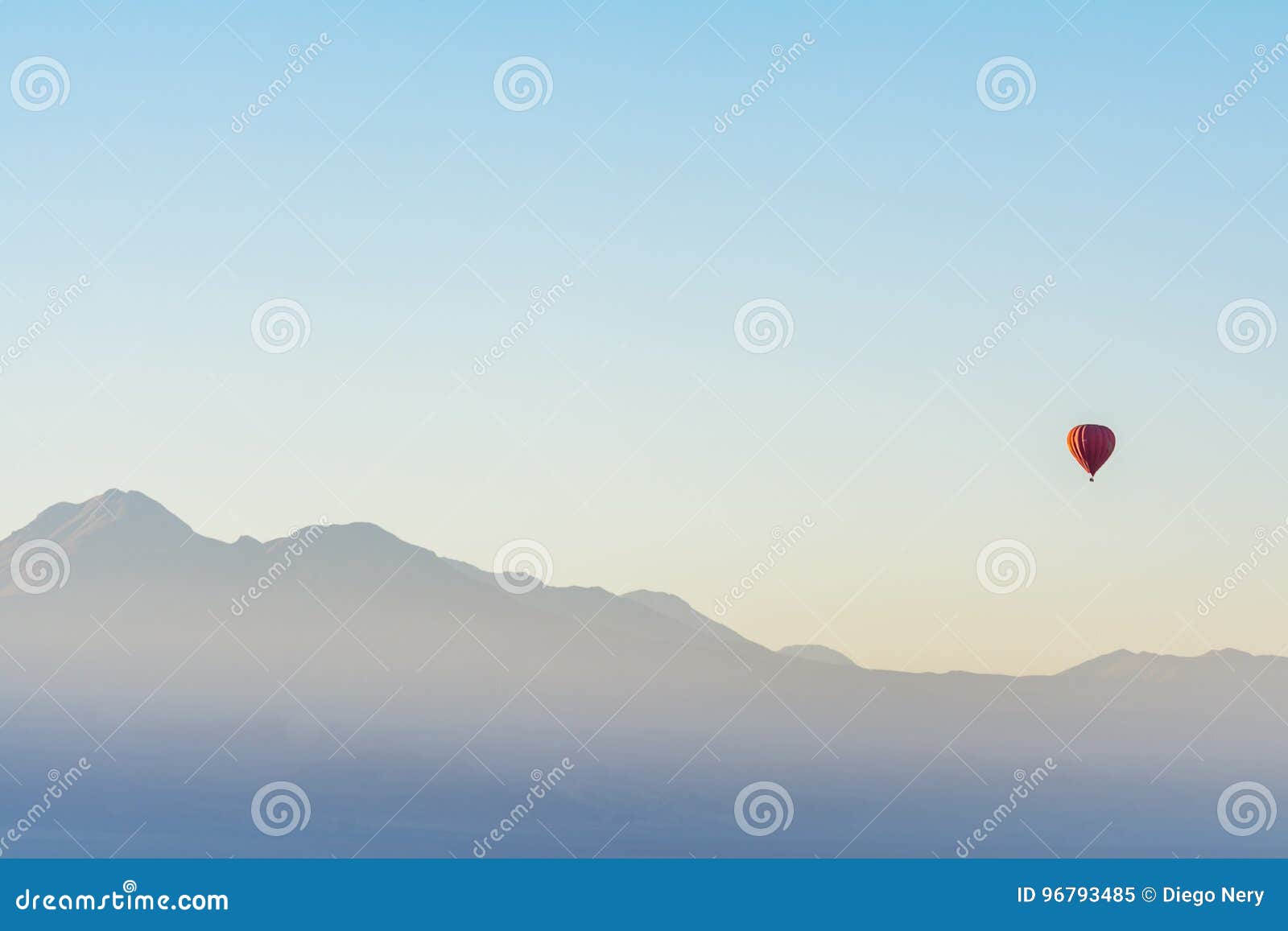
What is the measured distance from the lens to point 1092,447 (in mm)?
92438

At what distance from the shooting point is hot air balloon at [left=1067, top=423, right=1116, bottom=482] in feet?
303

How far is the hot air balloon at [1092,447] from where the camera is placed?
92375 mm
